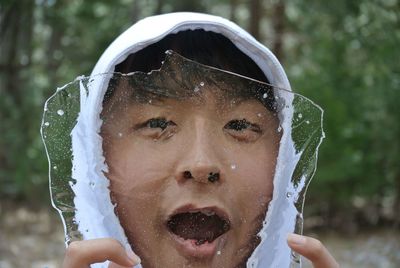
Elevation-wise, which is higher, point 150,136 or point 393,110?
point 393,110

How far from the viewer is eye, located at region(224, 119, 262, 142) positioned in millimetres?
1178

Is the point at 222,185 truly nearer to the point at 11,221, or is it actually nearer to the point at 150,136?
the point at 150,136

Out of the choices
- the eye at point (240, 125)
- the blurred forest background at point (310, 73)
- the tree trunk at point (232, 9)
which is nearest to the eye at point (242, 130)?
the eye at point (240, 125)

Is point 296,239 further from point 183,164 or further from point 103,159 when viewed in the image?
point 103,159

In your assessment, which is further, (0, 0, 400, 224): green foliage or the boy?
(0, 0, 400, 224): green foliage

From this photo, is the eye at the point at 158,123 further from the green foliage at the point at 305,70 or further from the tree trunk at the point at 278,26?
the tree trunk at the point at 278,26

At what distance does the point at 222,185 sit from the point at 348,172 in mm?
4335

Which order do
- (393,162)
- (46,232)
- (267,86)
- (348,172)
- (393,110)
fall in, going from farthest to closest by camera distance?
(46,232), (348,172), (393,162), (393,110), (267,86)

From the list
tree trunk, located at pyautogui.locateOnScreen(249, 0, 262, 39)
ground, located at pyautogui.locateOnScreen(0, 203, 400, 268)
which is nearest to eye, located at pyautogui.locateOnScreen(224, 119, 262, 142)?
tree trunk, located at pyautogui.locateOnScreen(249, 0, 262, 39)

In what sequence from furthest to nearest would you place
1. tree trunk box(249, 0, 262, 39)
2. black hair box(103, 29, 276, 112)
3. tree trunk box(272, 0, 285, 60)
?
tree trunk box(272, 0, 285, 60) < tree trunk box(249, 0, 262, 39) < black hair box(103, 29, 276, 112)

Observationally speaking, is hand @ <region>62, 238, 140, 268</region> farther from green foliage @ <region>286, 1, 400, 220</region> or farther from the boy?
green foliage @ <region>286, 1, 400, 220</region>

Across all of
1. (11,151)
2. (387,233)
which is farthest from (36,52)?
(387,233)

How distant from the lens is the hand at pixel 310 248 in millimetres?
1129

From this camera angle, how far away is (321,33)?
17.6 ft
